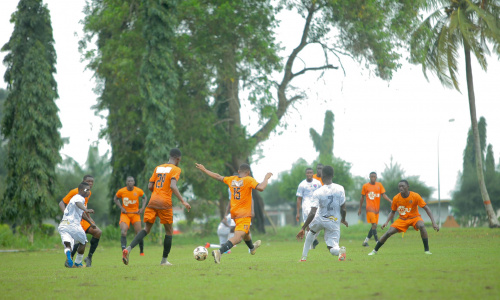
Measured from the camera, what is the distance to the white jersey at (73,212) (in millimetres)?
11859

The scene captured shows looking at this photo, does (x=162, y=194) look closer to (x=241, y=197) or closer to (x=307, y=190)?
(x=241, y=197)

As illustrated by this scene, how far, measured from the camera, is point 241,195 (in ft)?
35.8

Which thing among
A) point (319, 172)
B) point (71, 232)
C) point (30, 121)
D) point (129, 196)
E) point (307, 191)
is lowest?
point (71, 232)

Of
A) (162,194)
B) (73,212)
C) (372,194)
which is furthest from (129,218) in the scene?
(372,194)

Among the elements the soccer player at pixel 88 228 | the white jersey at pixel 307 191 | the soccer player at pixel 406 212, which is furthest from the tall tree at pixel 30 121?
the soccer player at pixel 406 212

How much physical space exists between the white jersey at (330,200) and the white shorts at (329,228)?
9 centimetres

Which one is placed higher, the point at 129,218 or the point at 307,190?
the point at 307,190

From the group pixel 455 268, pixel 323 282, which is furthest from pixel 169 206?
pixel 455 268

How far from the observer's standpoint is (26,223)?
971 inches

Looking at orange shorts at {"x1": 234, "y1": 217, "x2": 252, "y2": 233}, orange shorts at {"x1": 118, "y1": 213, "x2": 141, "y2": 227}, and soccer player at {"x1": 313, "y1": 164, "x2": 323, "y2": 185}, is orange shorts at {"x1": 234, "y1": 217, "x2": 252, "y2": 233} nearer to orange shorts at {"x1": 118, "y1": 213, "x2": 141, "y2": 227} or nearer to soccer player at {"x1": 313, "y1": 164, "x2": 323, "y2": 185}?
orange shorts at {"x1": 118, "y1": 213, "x2": 141, "y2": 227}

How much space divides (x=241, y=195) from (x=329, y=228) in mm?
1773

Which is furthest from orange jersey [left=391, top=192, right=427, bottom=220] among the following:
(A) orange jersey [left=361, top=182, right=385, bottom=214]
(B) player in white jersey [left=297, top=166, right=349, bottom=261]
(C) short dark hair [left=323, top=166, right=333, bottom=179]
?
(A) orange jersey [left=361, top=182, right=385, bottom=214]

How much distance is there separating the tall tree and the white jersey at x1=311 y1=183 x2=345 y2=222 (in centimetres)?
1750

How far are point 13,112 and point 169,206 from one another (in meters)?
17.3
